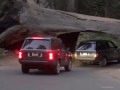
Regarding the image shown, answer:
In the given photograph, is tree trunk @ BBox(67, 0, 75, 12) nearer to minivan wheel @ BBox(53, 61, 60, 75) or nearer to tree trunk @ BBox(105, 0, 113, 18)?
tree trunk @ BBox(105, 0, 113, 18)

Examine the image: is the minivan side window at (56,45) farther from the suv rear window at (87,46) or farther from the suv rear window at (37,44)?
the suv rear window at (87,46)

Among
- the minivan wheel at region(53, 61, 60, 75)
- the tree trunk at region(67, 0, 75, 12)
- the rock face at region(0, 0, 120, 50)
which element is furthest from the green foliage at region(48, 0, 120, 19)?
the minivan wheel at region(53, 61, 60, 75)

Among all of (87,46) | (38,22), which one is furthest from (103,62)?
(38,22)

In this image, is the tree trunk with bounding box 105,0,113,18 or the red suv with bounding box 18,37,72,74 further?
the tree trunk with bounding box 105,0,113,18

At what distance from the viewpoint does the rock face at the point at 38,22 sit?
3105 centimetres

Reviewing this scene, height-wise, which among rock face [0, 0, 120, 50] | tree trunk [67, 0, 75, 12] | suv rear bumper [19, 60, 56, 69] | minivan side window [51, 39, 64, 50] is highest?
tree trunk [67, 0, 75, 12]

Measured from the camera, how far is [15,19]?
3131 centimetres

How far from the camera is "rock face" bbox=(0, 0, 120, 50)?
31047 mm

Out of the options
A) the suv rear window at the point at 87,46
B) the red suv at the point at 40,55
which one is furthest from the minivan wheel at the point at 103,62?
the red suv at the point at 40,55

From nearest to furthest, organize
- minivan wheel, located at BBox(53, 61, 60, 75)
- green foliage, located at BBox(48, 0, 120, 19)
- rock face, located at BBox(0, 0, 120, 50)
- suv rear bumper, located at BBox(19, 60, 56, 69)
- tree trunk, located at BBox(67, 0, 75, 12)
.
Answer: suv rear bumper, located at BBox(19, 60, 56, 69) → minivan wheel, located at BBox(53, 61, 60, 75) → rock face, located at BBox(0, 0, 120, 50) → tree trunk, located at BBox(67, 0, 75, 12) → green foliage, located at BBox(48, 0, 120, 19)

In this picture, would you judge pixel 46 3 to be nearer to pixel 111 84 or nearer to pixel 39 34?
pixel 39 34

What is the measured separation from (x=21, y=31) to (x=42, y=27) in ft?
5.85

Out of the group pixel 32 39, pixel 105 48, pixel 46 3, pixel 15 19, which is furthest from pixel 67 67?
pixel 46 3

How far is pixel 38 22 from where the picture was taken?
31219 millimetres
